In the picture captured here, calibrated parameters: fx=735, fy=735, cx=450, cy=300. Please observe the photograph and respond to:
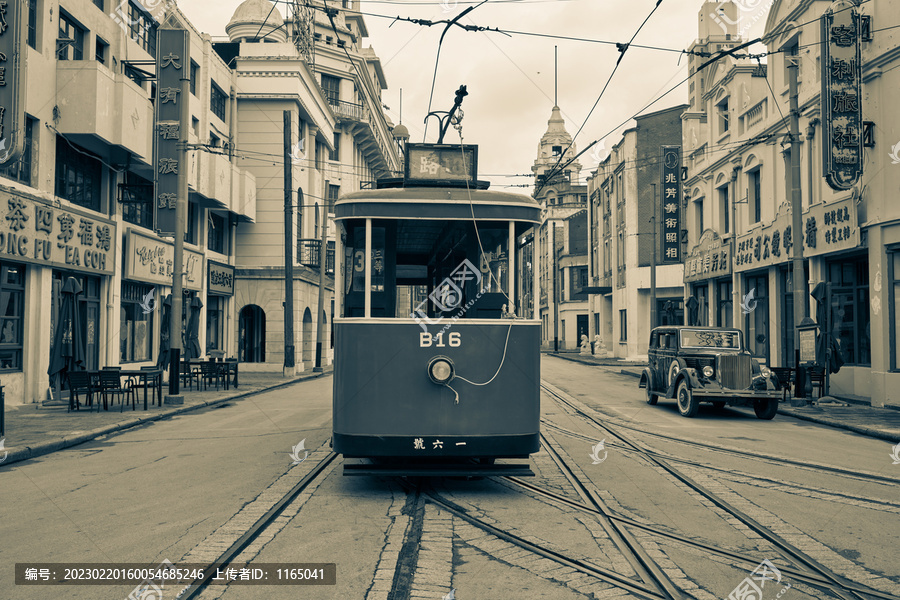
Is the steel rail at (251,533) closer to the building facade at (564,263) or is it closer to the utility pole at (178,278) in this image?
the utility pole at (178,278)

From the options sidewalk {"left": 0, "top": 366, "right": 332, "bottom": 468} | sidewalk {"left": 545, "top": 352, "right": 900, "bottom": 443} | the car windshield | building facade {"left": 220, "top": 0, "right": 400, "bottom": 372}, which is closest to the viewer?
sidewalk {"left": 0, "top": 366, "right": 332, "bottom": 468}

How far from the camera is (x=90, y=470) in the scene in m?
9.29

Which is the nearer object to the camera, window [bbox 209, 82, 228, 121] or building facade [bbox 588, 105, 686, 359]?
window [bbox 209, 82, 228, 121]

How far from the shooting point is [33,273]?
17.2 meters

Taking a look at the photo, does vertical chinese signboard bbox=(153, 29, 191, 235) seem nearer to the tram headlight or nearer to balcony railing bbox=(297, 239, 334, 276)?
balcony railing bbox=(297, 239, 334, 276)

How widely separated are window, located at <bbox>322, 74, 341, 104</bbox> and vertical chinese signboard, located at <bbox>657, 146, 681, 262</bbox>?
21946 millimetres

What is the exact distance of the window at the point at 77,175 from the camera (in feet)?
60.7

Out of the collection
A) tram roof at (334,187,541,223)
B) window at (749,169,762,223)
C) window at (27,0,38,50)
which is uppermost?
window at (27,0,38,50)

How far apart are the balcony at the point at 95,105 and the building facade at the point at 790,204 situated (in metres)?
16.9

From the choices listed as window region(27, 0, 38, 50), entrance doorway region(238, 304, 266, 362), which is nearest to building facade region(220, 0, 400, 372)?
entrance doorway region(238, 304, 266, 362)

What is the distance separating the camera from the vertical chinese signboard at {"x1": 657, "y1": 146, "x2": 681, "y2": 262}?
3422 cm

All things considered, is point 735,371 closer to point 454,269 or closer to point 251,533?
point 454,269

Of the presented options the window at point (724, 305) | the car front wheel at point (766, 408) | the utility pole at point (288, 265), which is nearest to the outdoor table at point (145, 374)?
the utility pole at point (288, 265)

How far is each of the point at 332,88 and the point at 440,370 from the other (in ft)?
141
